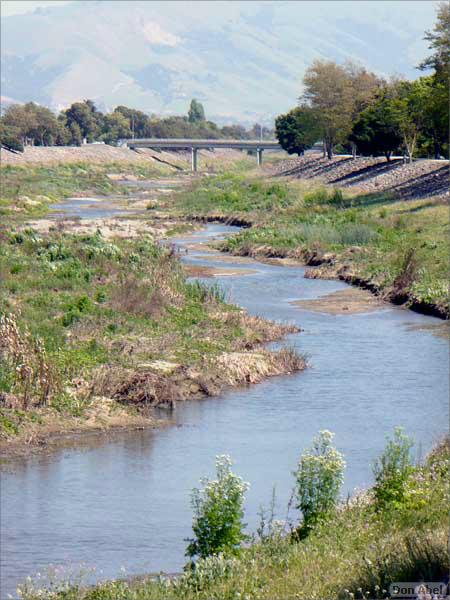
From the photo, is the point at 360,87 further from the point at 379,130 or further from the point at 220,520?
the point at 220,520

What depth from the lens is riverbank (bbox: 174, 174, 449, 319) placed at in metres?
40.3

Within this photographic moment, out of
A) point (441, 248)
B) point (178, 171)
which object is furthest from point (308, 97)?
point (441, 248)

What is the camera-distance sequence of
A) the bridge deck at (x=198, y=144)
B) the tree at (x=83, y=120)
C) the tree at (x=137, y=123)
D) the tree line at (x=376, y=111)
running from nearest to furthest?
the tree line at (x=376, y=111)
the tree at (x=83, y=120)
the bridge deck at (x=198, y=144)
the tree at (x=137, y=123)

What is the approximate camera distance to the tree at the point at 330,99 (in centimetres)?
10100

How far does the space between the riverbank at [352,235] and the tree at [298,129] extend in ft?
86.2

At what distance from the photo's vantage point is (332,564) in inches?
462

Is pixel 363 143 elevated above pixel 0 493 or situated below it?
above

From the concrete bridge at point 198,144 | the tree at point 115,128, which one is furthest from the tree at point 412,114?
the tree at point 115,128

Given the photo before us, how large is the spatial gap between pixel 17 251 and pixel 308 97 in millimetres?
72727

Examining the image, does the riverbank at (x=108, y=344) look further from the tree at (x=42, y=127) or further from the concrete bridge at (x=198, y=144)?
the concrete bridge at (x=198, y=144)

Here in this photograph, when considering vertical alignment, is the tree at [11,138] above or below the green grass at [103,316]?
above

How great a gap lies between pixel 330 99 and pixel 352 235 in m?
55.4

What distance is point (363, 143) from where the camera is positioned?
296 feet

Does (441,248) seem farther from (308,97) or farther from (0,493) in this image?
(308,97)
